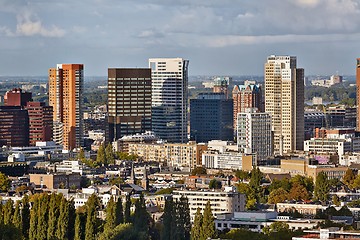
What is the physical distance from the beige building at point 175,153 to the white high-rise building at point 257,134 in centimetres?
313

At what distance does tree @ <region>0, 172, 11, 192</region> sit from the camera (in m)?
85.6

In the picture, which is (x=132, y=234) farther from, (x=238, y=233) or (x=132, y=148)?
(x=132, y=148)

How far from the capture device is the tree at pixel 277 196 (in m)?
78.4

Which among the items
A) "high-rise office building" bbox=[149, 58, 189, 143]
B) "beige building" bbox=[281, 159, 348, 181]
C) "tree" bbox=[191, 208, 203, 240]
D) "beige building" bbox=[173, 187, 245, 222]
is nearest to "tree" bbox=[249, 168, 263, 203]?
"beige building" bbox=[173, 187, 245, 222]

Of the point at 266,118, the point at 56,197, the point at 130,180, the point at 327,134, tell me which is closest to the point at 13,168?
the point at 130,180

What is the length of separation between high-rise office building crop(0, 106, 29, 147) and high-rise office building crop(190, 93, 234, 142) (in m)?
18.2

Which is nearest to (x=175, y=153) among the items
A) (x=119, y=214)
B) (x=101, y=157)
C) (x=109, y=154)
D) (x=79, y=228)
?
(x=109, y=154)

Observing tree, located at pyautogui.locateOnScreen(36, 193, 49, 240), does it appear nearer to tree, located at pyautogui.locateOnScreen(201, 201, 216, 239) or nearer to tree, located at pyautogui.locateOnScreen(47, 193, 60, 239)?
tree, located at pyautogui.locateOnScreen(47, 193, 60, 239)

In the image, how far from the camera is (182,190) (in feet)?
251

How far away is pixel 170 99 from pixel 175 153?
16.7 m

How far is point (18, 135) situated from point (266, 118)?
774 inches

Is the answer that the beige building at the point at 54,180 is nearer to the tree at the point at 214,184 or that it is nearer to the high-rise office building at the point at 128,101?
the tree at the point at 214,184

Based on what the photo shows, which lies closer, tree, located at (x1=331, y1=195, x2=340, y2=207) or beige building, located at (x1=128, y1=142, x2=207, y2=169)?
tree, located at (x1=331, y1=195, x2=340, y2=207)

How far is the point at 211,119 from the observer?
128625 mm
